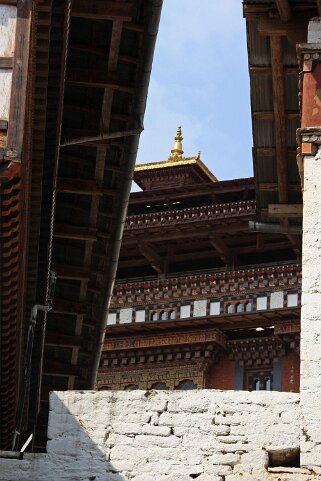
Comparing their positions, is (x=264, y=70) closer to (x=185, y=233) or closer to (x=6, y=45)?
(x=6, y=45)

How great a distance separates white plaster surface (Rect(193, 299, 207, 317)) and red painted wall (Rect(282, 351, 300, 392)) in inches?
94.7

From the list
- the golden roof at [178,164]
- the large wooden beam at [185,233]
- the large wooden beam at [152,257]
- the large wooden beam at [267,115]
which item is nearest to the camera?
the large wooden beam at [267,115]

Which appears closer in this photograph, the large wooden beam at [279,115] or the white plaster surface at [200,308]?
the large wooden beam at [279,115]

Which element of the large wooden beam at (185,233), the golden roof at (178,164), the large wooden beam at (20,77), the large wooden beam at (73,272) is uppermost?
the golden roof at (178,164)

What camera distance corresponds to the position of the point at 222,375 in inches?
1427

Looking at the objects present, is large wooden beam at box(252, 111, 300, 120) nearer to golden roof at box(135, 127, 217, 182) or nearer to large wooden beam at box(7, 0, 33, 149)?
large wooden beam at box(7, 0, 33, 149)

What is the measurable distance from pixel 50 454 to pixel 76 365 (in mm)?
12033

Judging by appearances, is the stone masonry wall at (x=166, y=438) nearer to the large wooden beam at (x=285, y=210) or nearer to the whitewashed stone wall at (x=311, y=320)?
the whitewashed stone wall at (x=311, y=320)

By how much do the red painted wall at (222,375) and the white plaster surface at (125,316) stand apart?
Result: 2.52 m

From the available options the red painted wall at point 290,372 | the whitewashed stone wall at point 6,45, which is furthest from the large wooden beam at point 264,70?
the red painted wall at point 290,372

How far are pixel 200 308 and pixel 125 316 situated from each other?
6.50 feet

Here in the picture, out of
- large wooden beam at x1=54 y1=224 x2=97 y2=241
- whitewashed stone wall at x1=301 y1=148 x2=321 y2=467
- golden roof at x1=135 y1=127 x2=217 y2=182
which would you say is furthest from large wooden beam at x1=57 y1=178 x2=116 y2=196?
golden roof at x1=135 y1=127 x2=217 y2=182

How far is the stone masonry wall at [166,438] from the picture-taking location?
1232 cm

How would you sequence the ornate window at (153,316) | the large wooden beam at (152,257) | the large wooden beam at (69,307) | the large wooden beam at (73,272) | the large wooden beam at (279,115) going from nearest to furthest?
the large wooden beam at (279,115)
the large wooden beam at (73,272)
the large wooden beam at (69,307)
the ornate window at (153,316)
the large wooden beam at (152,257)
